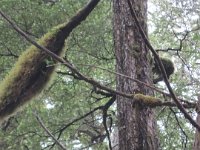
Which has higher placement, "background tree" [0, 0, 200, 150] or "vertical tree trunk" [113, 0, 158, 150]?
"background tree" [0, 0, 200, 150]

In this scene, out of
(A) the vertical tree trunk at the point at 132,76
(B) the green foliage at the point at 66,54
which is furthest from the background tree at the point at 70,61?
(A) the vertical tree trunk at the point at 132,76

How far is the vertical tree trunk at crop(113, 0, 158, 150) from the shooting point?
3.47m

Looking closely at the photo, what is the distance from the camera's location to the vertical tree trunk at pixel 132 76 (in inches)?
137

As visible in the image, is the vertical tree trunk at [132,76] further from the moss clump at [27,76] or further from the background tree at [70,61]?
the background tree at [70,61]

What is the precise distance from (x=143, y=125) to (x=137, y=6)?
1.28 metres

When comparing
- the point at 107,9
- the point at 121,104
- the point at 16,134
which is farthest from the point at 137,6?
the point at 16,134

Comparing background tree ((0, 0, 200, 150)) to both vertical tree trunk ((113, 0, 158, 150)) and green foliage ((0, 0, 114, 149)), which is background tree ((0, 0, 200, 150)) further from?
vertical tree trunk ((113, 0, 158, 150))

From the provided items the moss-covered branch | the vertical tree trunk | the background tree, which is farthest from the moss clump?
the background tree

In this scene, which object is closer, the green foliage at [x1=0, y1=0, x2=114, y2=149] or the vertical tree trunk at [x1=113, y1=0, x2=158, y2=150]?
the vertical tree trunk at [x1=113, y1=0, x2=158, y2=150]

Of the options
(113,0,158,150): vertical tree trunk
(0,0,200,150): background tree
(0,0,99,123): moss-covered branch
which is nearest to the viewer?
(113,0,158,150): vertical tree trunk

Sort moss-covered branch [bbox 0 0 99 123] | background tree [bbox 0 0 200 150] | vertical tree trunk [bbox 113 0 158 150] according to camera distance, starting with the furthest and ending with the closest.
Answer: background tree [bbox 0 0 200 150] → moss-covered branch [bbox 0 0 99 123] → vertical tree trunk [bbox 113 0 158 150]

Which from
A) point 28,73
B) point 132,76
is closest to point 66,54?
point 28,73

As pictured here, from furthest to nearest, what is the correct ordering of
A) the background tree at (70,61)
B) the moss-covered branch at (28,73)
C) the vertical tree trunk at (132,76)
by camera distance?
1. the background tree at (70,61)
2. the moss-covered branch at (28,73)
3. the vertical tree trunk at (132,76)

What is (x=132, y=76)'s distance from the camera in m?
3.74
